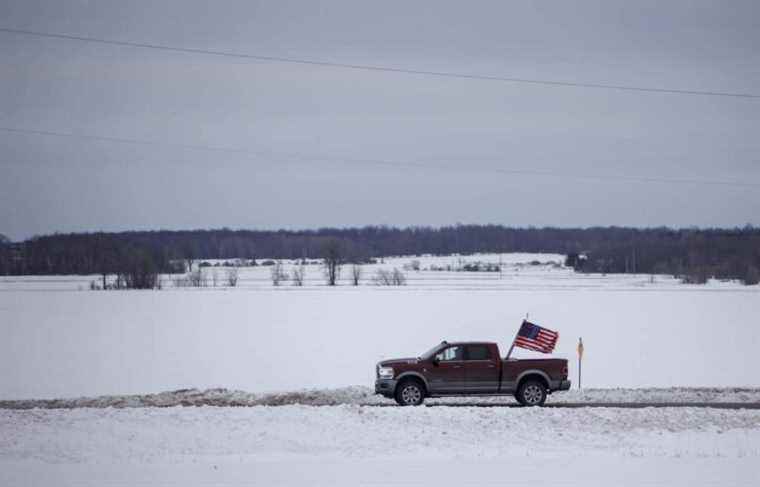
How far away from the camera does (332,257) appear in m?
160

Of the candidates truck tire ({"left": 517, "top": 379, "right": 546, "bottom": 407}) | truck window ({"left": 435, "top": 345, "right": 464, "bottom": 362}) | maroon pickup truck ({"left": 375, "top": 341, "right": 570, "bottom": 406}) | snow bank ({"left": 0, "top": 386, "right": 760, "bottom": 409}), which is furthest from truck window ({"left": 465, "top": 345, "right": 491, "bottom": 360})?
snow bank ({"left": 0, "top": 386, "right": 760, "bottom": 409})

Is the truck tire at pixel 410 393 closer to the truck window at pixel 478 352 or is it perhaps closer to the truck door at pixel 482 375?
the truck door at pixel 482 375

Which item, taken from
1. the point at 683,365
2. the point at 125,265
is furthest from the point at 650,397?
the point at 125,265

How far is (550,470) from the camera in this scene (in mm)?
18734

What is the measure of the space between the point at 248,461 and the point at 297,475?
1.51m

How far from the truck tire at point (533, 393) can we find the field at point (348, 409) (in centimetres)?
174

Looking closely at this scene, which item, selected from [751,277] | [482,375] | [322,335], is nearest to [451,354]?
[482,375]

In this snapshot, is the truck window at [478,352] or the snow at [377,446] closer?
the snow at [377,446]

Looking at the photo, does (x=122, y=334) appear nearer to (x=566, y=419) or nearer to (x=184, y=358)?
(x=184, y=358)

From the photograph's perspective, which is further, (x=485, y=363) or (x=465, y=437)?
(x=485, y=363)

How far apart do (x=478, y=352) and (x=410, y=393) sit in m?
2.15

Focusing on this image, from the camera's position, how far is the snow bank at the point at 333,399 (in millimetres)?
26359

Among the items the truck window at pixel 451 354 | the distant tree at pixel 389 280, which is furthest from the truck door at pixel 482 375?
the distant tree at pixel 389 280

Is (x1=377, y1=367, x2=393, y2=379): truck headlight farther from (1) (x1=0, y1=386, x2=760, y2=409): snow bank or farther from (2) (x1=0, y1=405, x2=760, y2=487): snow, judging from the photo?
(2) (x1=0, y1=405, x2=760, y2=487): snow
